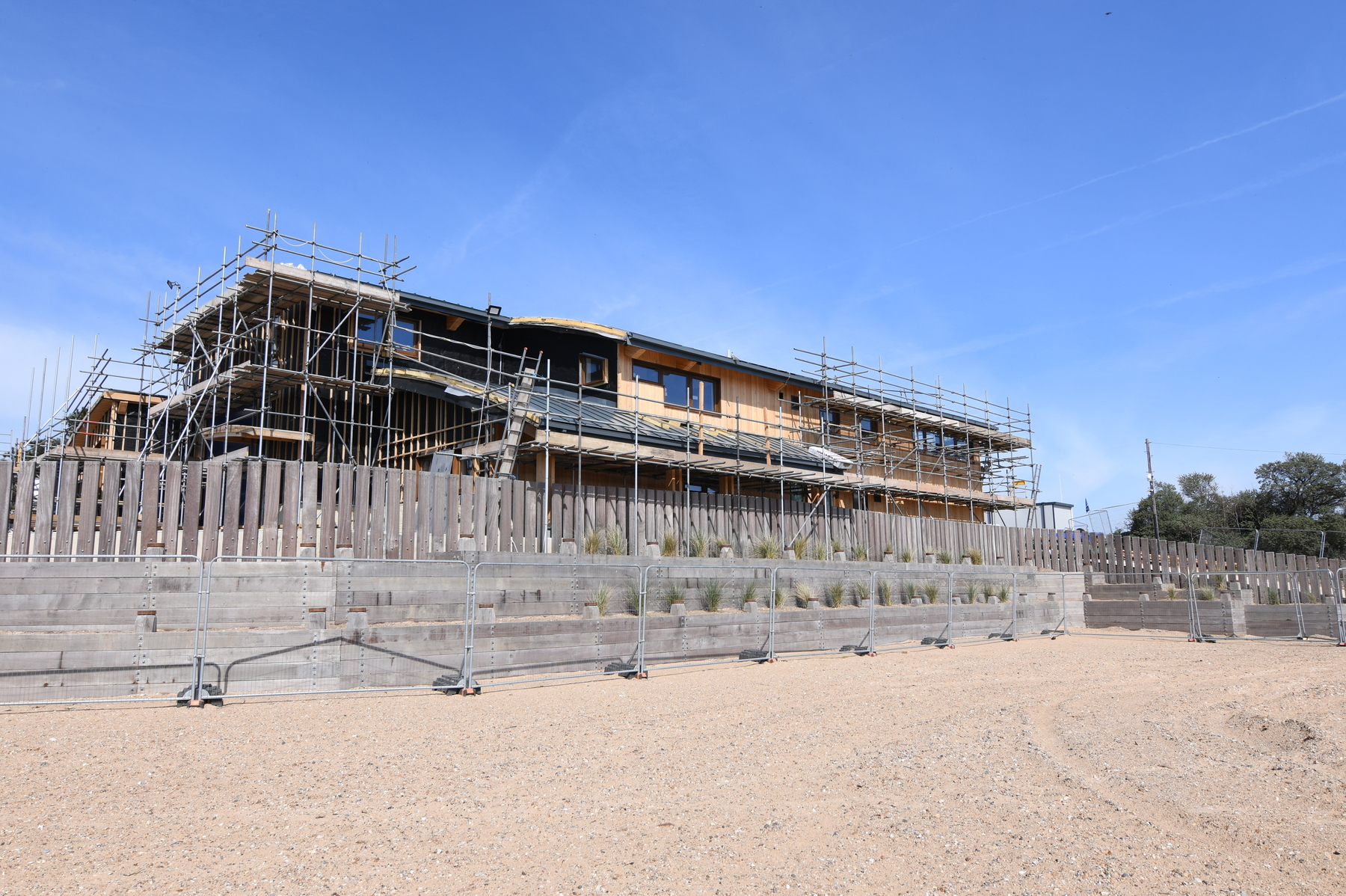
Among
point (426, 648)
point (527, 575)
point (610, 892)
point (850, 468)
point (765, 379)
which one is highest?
point (765, 379)

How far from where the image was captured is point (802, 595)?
1777 centimetres

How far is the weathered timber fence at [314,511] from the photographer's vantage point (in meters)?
13.1

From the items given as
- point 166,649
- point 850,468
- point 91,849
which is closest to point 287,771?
point 91,849

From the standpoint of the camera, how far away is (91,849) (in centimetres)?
541

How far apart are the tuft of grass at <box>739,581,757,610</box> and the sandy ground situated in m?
4.93

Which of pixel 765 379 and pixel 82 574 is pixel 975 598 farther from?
pixel 82 574

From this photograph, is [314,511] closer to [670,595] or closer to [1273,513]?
[670,595]

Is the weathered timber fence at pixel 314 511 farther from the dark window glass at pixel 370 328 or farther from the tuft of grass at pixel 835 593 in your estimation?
the dark window glass at pixel 370 328

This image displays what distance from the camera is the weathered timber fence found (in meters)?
13.1

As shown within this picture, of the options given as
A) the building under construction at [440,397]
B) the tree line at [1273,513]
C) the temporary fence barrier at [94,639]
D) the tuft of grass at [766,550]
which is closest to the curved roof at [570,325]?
the building under construction at [440,397]

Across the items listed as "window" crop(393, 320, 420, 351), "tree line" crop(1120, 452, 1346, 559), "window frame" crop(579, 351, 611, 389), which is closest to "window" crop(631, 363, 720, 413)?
"window frame" crop(579, 351, 611, 389)

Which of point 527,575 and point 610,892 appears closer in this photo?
point 610,892

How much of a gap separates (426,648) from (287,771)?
447cm

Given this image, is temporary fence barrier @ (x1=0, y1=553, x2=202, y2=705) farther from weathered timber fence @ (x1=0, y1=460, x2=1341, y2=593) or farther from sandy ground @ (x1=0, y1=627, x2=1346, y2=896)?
weathered timber fence @ (x1=0, y1=460, x2=1341, y2=593)
